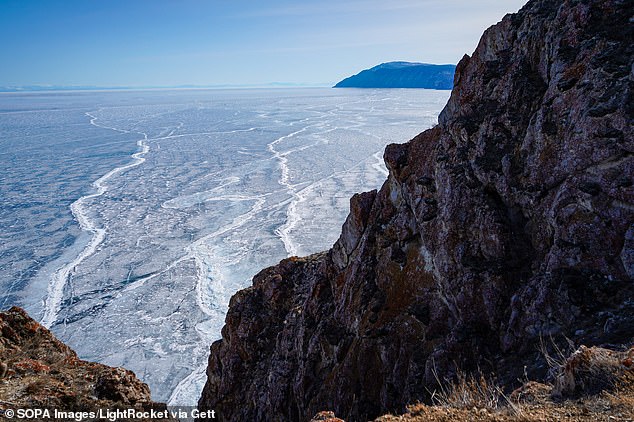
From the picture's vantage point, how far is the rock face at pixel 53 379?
7.61 meters

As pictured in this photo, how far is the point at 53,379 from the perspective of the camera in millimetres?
8438

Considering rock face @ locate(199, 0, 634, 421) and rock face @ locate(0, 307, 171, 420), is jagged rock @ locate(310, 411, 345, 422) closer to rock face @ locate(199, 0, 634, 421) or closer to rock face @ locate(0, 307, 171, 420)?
rock face @ locate(199, 0, 634, 421)

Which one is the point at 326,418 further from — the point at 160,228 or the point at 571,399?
the point at 160,228

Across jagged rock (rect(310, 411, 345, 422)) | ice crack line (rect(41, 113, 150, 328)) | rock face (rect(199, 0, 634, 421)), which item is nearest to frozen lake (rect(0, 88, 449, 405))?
ice crack line (rect(41, 113, 150, 328))

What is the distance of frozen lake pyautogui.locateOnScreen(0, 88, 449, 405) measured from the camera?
74.3 ft

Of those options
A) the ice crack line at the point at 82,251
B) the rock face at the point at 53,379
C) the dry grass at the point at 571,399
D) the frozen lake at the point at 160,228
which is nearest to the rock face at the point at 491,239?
the dry grass at the point at 571,399

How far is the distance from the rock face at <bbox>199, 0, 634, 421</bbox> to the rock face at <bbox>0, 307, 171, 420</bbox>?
5.60 m

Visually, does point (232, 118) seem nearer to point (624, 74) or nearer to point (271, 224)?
point (271, 224)

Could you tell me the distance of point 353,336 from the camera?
1284 cm

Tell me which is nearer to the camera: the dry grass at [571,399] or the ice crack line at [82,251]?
the dry grass at [571,399]

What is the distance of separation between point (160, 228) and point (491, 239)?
97.8 feet

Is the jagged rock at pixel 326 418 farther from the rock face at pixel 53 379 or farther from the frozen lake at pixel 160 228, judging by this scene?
the frozen lake at pixel 160 228

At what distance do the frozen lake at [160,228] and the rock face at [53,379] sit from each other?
905cm

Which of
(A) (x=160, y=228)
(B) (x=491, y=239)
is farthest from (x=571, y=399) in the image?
(A) (x=160, y=228)
